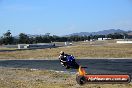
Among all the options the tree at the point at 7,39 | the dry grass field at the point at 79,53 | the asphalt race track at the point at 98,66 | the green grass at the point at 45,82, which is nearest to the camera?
the green grass at the point at 45,82

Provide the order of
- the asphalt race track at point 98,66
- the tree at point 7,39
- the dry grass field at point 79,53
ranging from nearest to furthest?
the asphalt race track at point 98,66 < the dry grass field at point 79,53 < the tree at point 7,39

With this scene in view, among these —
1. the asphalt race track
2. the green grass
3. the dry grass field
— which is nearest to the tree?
the dry grass field

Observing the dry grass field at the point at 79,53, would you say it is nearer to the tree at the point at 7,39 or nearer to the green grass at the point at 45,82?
the green grass at the point at 45,82

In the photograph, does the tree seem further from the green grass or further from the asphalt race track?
the green grass

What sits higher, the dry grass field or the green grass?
the green grass

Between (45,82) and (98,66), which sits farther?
(98,66)

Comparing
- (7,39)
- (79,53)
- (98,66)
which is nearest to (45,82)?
A: (98,66)

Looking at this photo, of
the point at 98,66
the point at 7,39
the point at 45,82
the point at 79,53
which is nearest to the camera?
the point at 45,82

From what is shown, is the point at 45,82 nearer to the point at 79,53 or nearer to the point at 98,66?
the point at 98,66

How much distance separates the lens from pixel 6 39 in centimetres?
16250

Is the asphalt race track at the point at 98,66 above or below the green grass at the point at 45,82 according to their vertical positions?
below

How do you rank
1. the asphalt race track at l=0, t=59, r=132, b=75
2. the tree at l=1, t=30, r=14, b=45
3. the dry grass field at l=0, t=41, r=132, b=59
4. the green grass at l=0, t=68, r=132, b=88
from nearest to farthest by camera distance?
the green grass at l=0, t=68, r=132, b=88 < the asphalt race track at l=0, t=59, r=132, b=75 < the dry grass field at l=0, t=41, r=132, b=59 < the tree at l=1, t=30, r=14, b=45

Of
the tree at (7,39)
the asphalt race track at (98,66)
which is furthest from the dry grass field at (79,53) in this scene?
the tree at (7,39)

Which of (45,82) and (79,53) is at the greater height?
(45,82)
